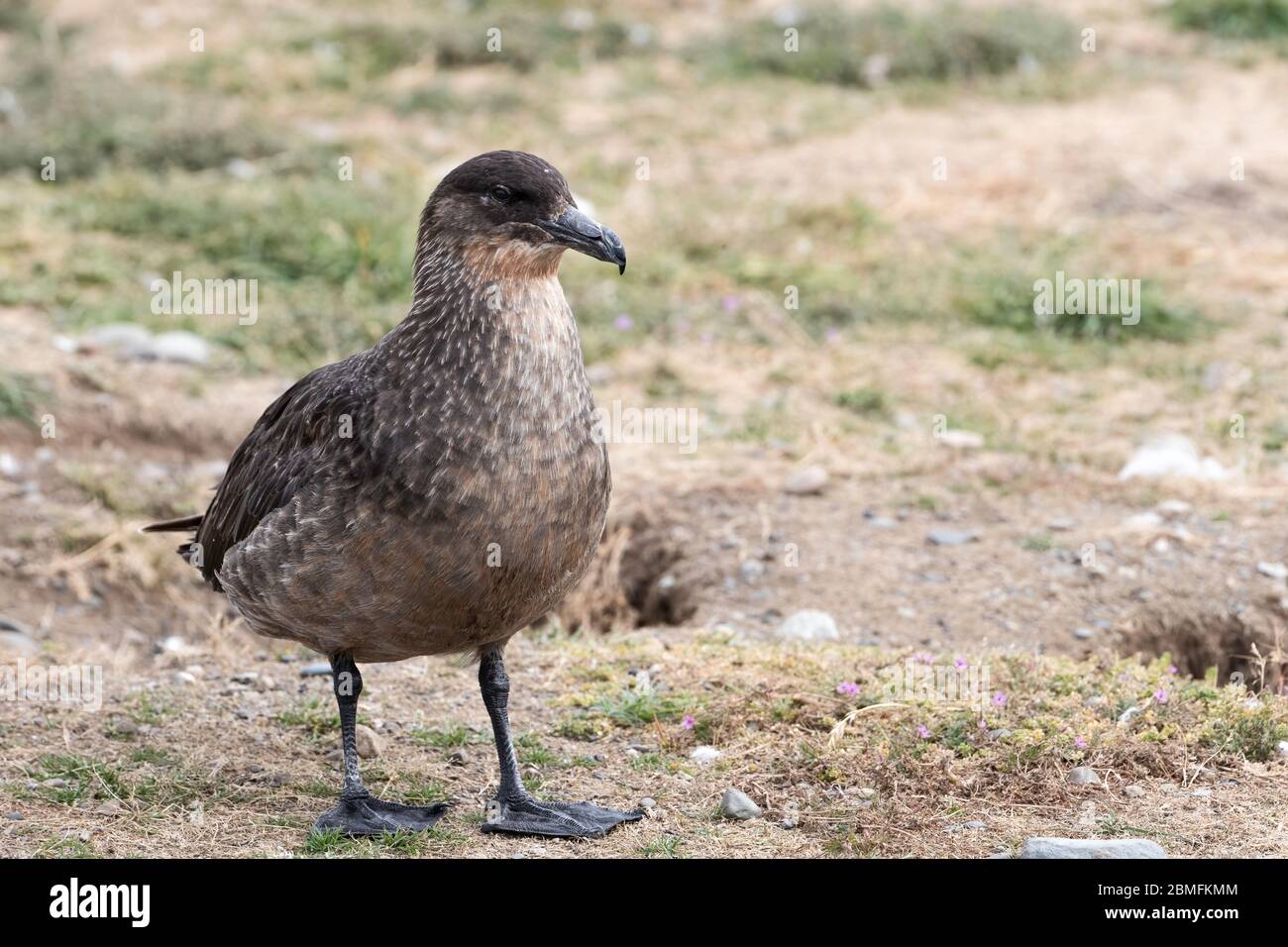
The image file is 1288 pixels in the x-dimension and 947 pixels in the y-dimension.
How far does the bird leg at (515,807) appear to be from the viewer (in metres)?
4.51

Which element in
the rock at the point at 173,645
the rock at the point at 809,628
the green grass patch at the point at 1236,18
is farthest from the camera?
the green grass patch at the point at 1236,18

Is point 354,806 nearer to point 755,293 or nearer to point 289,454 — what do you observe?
point 289,454

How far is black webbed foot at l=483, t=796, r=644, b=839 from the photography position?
449cm

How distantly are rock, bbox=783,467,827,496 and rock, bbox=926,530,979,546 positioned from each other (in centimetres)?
60

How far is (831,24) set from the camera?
12961 millimetres

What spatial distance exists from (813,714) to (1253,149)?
312 inches

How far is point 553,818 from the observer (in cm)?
455

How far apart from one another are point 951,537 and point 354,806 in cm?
310

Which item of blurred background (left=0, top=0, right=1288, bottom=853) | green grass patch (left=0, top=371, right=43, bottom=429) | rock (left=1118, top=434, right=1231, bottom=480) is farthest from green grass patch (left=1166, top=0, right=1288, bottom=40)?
green grass patch (left=0, top=371, right=43, bottom=429)

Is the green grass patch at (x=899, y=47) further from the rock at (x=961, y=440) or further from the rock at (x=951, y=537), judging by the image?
the rock at (x=951, y=537)

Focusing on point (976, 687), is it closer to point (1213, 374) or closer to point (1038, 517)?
point (1038, 517)

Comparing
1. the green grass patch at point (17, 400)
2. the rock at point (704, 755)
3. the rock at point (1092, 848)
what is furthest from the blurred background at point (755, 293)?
→ the rock at point (1092, 848)

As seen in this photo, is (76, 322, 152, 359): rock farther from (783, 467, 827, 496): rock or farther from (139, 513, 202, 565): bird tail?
(783, 467, 827, 496): rock
